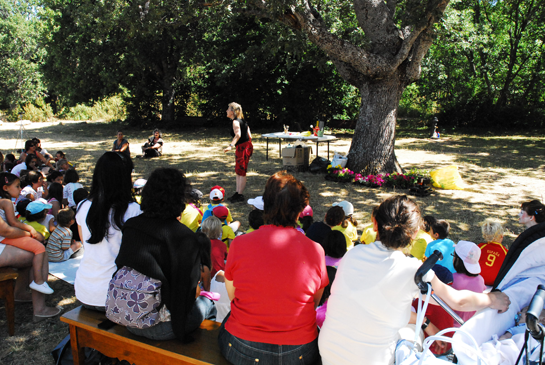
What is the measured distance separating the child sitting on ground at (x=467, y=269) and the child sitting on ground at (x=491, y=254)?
85 centimetres

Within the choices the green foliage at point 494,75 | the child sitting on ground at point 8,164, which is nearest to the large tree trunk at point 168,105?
the green foliage at point 494,75

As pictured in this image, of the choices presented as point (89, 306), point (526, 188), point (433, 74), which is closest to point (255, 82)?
point (433, 74)

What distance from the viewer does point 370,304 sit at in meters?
1.83

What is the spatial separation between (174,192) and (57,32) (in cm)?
1830

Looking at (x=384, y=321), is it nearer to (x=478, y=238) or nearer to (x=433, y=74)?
(x=478, y=238)

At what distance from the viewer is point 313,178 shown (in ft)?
28.1

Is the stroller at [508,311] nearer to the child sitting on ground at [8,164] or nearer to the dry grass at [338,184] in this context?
the dry grass at [338,184]

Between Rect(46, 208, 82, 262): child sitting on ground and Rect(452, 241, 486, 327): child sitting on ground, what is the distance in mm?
3686

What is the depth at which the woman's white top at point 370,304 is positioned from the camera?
1803 millimetres

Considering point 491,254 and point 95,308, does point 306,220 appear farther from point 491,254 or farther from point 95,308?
point 95,308

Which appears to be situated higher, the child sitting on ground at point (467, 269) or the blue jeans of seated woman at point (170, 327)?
the child sitting on ground at point (467, 269)

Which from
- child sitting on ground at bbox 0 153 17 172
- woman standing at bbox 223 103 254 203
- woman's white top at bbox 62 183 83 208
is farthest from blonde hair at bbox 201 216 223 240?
child sitting on ground at bbox 0 153 17 172

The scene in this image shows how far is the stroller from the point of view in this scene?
1.65 metres

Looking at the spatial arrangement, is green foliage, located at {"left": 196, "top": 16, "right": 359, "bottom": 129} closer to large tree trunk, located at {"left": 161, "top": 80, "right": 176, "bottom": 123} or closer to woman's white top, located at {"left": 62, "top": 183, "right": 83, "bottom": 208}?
large tree trunk, located at {"left": 161, "top": 80, "right": 176, "bottom": 123}
